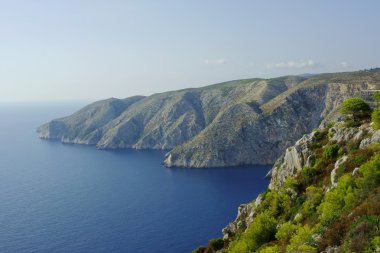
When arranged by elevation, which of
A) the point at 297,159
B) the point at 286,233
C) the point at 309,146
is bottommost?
the point at 286,233

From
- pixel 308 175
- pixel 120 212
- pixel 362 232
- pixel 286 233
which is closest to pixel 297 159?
pixel 308 175

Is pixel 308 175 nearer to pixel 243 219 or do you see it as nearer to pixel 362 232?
pixel 243 219

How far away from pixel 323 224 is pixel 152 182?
16035 centimetres

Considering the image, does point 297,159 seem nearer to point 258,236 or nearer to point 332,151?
point 332,151

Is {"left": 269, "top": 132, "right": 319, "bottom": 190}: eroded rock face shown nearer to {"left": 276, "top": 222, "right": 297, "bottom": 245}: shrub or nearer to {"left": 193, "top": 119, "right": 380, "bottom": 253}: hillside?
{"left": 193, "top": 119, "right": 380, "bottom": 253}: hillside

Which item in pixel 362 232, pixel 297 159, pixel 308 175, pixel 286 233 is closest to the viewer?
pixel 362 232

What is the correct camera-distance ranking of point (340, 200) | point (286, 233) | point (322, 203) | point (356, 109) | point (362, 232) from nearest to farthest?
point (362, 232) < point (340, 200) < point (322, 203) < point (286, 233) < point (356, 109)

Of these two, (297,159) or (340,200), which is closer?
(340,200)

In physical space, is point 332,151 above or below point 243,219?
above

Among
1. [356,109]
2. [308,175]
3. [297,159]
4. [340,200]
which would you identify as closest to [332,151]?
[308,175]

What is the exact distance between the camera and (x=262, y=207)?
218 ft

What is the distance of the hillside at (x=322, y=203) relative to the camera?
3131cm

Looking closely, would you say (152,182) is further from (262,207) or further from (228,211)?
(262,207)

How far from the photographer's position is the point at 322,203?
47156 mm
